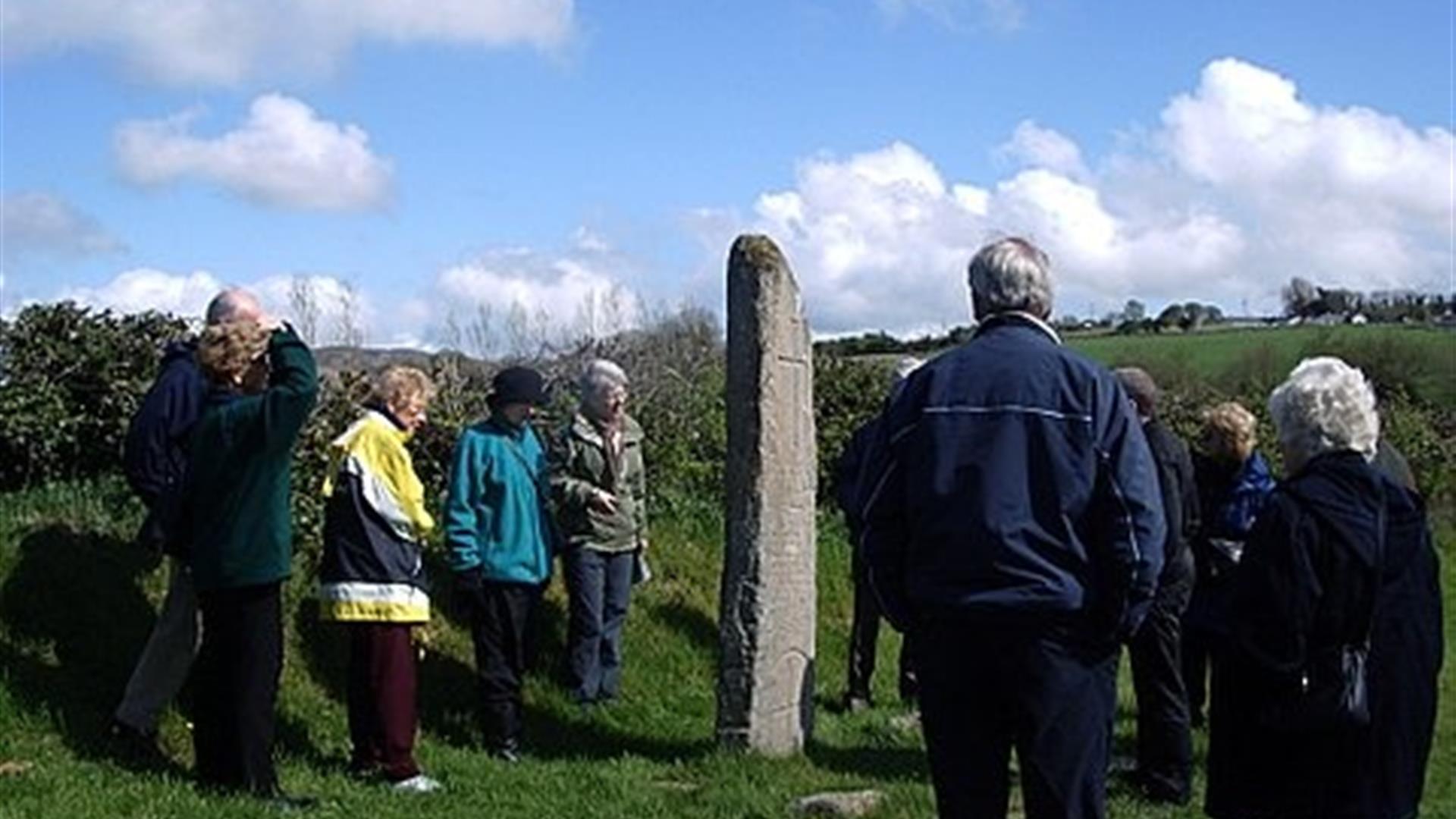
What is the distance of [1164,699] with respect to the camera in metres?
8.32

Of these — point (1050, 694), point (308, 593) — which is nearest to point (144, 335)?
point (308, 593)

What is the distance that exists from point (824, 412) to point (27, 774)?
9743 millimetres

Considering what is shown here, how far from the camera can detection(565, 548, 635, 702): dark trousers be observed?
9820mm

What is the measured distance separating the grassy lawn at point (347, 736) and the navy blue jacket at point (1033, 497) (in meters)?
2.92

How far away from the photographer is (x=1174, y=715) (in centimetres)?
832

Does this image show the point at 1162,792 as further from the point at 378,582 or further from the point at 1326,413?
→ the point at 378,582

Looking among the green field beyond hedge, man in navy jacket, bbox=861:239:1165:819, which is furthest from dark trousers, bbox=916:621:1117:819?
the green field beyond hedge

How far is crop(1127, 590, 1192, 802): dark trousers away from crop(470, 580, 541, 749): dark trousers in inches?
115

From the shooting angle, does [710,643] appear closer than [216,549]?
No

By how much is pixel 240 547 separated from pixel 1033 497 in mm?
3570

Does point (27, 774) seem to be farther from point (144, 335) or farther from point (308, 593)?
point (144, 335)

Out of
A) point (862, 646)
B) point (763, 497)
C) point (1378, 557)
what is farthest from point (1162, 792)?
point (1378, 557)

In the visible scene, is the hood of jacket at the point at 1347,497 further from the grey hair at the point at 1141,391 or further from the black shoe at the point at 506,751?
the black shoe at the point at 506,751

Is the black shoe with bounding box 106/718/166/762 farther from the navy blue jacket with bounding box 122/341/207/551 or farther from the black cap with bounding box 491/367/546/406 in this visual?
the black cap with bounding box 491/367/546/406
